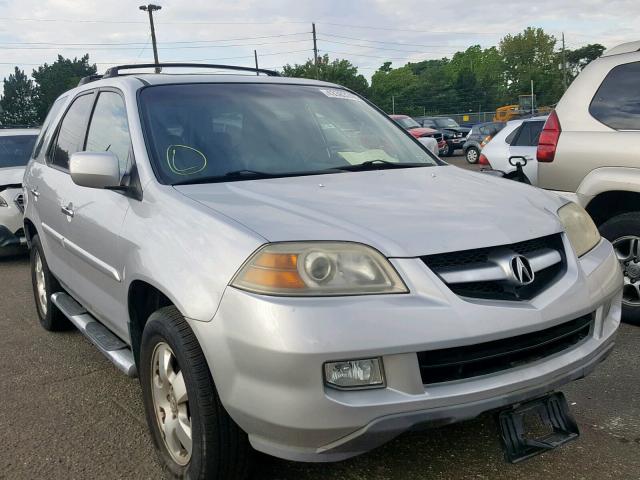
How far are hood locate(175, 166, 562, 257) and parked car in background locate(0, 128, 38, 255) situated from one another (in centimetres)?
603

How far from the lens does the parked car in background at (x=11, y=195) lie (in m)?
7.85

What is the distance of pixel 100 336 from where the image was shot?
11.2 feet

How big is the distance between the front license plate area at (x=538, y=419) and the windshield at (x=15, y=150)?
8309mm

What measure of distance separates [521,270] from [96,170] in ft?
6.12

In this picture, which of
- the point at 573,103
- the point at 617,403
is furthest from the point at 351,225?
the point at 573,103

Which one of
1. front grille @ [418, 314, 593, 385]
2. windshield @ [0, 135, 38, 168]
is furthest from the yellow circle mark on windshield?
windshield @ [0, 135, 38, 168]

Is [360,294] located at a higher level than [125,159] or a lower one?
lower

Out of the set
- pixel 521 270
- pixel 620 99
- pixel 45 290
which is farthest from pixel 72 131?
pixel 620 99

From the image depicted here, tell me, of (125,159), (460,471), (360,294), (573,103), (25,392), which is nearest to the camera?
(360,294)

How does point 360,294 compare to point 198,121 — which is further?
point 198,121

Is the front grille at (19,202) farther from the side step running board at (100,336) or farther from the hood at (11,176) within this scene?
the side step running board at (100,336)

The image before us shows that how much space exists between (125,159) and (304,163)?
89 cm

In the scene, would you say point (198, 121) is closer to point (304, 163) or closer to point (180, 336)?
point (304, 163)

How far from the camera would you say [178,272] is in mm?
2369
